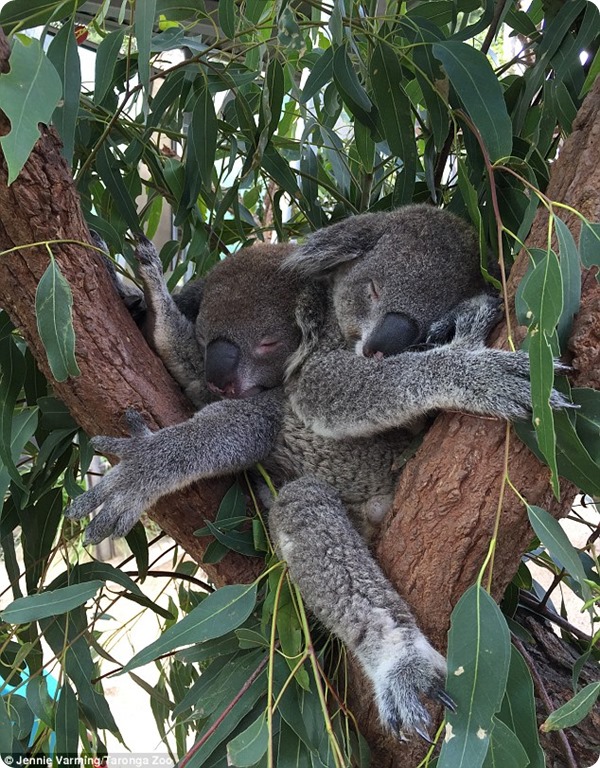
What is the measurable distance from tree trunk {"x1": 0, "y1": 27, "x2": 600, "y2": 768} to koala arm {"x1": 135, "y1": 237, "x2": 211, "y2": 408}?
0.83 ft

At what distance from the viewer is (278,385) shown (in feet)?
6.29

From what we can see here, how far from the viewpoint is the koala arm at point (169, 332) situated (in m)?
1.79

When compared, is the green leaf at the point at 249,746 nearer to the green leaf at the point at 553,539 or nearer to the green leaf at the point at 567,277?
the green leaf at the point at 553,539

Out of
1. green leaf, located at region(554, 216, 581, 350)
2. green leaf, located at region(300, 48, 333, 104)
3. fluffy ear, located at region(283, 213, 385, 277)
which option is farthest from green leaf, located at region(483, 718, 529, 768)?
green leaf, located at region(300, 48, 333, 104)

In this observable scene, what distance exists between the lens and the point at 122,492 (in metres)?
1.54

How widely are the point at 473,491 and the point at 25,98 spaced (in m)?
0.95

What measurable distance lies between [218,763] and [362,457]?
74 cm

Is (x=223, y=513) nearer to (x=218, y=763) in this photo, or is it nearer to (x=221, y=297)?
(x=218, y=763)

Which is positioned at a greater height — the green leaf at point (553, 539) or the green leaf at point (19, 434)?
the green leaf at point (19, 434)

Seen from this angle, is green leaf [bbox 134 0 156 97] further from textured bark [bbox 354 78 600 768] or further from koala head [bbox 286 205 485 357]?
textured bark [bbox 354 78 600 768]

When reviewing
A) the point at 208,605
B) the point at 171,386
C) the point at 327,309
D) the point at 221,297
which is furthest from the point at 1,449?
the point at 327,309

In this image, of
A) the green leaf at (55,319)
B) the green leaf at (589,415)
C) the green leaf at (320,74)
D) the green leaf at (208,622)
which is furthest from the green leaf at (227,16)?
the green leaf at (208,622)

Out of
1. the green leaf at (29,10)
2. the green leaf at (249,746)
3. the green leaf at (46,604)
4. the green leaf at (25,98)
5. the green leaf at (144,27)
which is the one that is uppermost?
the green leaf at (29,10)

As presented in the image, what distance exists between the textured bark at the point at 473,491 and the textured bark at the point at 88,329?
452 millimetres
